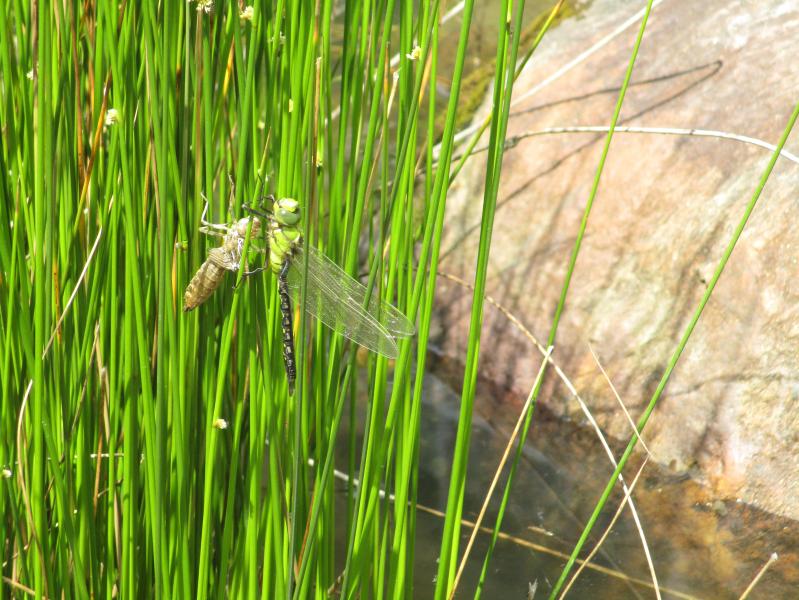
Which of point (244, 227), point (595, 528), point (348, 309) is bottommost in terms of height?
point (595, 528)

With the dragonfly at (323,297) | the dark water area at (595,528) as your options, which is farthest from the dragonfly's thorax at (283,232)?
the dark water area at (595,528)

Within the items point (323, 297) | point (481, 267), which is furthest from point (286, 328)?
point (481, 267)

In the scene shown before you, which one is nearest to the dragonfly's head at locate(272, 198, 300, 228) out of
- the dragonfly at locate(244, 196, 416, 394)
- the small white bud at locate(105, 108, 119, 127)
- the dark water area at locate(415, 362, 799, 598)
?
the dragonfly at locate(244, 196, 416, 394)

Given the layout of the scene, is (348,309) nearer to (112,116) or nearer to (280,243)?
(280,243)

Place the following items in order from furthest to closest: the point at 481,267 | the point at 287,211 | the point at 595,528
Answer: the point at 595,528 < the point at 287,211 < the point at 481,267

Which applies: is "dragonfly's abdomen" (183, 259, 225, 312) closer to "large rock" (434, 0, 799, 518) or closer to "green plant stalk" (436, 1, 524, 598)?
"green plant stalk" (436, 1, 524, 598)

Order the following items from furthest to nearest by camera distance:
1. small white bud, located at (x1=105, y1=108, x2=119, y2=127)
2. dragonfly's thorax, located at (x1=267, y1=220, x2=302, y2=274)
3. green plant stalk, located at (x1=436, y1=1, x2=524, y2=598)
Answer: dragonfly's thorax, located at (x1=267, y1=220, x2=302, y2=274) → small white bud, located at (x1=105, y1=108, x2=119, y2=127) → green plant stalk, located at (x1=436, y1=1, x2=524, y2=598)

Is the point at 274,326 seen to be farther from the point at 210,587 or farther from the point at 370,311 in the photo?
the point at 210,587
